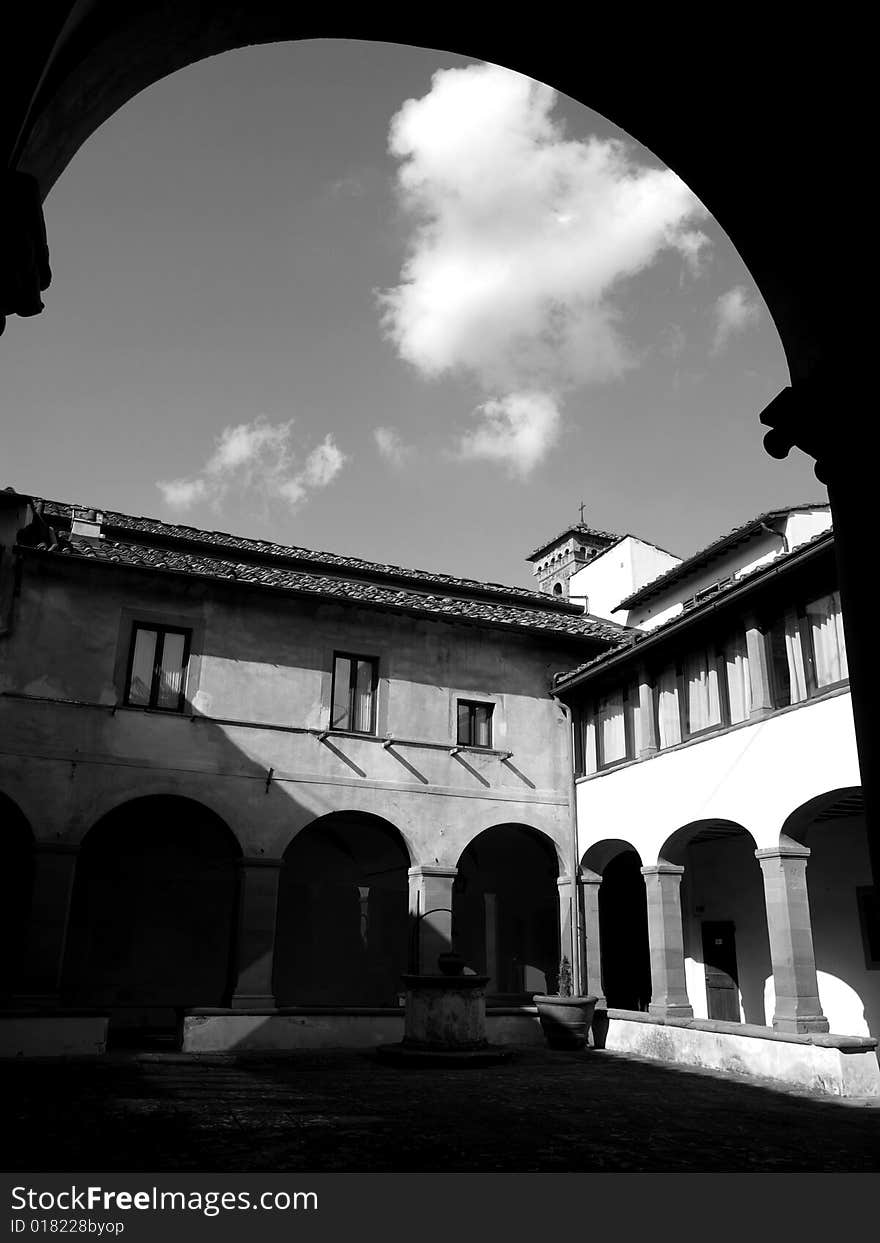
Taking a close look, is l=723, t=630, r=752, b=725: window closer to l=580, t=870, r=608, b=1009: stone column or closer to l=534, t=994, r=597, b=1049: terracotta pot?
l=580, t=870, r=608, b=1009: stone column

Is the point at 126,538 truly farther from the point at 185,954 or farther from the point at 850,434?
the point at 850,434

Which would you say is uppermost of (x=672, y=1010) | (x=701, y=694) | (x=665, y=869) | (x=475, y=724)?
(x=475, y=724)

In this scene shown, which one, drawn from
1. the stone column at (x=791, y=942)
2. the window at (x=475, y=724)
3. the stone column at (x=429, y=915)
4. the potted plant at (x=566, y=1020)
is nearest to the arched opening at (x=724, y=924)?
the potted plant at (x=566, y=1020)

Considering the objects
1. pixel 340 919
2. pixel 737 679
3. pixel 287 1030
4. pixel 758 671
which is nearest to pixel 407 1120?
pixel 287 1030

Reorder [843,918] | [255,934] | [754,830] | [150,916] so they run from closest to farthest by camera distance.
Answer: [754,830]
[843,918]
[255,934]
[150,916]

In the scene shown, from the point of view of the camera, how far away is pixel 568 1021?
618 inches

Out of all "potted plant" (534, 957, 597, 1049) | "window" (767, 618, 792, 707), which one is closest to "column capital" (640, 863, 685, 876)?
"potted plant" (534, 957, 597, 1049)

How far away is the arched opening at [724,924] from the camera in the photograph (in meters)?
15.7

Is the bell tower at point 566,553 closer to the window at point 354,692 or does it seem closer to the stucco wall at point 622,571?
the stucco wall at point 622,571

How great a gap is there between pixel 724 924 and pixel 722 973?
80 centimetres

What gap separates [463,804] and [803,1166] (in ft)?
35.7

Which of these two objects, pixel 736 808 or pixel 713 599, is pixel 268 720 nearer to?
pixel 713 599

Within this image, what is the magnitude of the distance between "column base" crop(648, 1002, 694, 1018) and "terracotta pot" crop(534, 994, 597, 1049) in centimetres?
140
